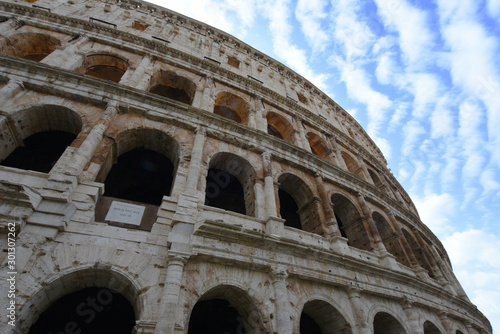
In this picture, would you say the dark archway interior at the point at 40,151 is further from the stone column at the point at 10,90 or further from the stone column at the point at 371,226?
the stone column at the point at 371,226

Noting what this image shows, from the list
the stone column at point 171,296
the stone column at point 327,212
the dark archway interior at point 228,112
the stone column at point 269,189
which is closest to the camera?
the stone column at point 171,296

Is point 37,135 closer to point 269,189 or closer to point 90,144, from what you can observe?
point 90,144

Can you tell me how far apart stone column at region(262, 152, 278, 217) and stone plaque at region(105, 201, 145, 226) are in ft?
11.0

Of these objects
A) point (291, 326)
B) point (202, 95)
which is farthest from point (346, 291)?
point (202, 95)

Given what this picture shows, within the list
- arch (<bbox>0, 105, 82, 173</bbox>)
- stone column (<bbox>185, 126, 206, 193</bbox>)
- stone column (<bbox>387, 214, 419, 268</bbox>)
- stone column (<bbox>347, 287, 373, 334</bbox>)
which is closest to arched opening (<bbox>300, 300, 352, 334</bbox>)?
stone column (<bbox>347, 287, 373, 334</bbox>)

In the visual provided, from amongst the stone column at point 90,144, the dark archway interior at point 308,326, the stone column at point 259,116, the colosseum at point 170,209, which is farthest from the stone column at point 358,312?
the stone column at point 90,144

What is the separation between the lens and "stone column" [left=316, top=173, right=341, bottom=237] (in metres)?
7.90

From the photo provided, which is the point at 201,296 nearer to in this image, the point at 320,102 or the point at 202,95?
the point at 202,95

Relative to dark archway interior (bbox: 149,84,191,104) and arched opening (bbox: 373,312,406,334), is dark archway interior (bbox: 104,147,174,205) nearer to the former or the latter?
dark archway interior (bbox: 149,84,191,104)

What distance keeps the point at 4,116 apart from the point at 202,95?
5884 millimetres

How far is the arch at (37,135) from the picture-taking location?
6465mm

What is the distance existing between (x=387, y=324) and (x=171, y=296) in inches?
264

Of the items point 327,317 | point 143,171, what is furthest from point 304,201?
point 143,171

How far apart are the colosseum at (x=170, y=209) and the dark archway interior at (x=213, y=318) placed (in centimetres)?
3
